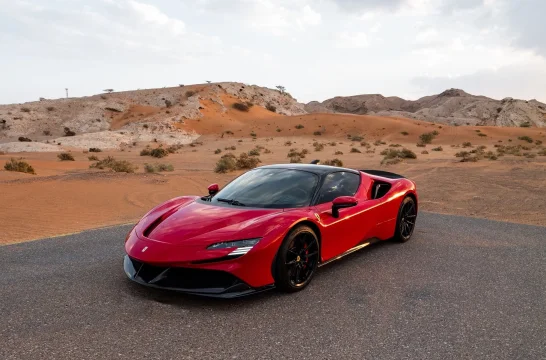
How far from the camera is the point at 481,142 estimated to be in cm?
4391

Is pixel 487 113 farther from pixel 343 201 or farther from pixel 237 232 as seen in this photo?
pixel 237 232

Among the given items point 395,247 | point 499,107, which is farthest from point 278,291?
point 499,107

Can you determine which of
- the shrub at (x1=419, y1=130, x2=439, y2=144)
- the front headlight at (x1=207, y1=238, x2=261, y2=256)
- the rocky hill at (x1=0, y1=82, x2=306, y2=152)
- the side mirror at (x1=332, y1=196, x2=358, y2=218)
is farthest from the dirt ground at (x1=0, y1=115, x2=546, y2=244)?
the rocky hill at (x1=0, y1=82, x2=306, y2=152)

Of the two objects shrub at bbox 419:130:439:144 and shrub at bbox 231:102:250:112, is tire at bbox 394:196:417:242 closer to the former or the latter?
shrub at bbox 419:130:439:144

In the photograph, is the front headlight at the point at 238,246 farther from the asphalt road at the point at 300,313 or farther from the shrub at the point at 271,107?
the shrub at the point at 271,107

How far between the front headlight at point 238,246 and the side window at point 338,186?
51.3 inches

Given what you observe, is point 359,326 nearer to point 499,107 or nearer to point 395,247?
point 395,247

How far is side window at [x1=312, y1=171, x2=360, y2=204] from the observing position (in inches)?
214

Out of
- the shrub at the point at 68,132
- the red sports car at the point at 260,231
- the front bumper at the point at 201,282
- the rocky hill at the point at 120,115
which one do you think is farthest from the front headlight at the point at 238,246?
the shrub at the point at 68,132

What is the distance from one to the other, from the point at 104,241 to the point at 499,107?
85.6 m

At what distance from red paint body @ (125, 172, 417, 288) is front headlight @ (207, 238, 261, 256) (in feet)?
0.13

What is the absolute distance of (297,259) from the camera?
4.64 metres

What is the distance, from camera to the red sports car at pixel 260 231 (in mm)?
4160

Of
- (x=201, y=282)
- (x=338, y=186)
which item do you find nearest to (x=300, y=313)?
(x=201, y=282)
